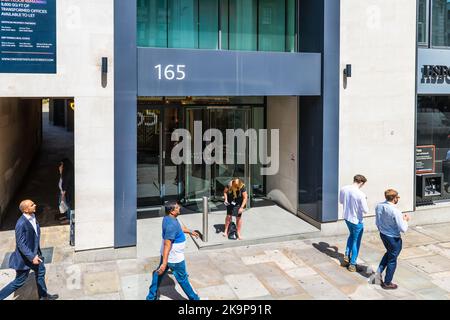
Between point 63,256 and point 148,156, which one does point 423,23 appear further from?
point 63,256

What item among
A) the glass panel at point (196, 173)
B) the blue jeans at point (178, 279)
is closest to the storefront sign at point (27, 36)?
the blue jeans at point (178, 279)

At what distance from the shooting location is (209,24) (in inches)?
424

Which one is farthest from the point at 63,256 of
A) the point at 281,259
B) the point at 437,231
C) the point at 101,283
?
the point at 437,231

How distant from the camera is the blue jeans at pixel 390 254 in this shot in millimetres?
7836

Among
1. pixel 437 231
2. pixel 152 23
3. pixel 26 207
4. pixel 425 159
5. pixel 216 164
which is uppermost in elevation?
pixel 152 23

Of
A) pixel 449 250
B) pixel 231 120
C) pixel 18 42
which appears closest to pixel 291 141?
pixel 231 120

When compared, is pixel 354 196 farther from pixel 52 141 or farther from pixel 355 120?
pixel 52 141

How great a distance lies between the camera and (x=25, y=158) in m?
17.2

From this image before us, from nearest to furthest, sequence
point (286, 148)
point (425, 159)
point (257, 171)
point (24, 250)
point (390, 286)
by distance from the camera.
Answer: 1. point (24, 250)
2. point (390, 286)
3. point (425, 159)
4. point (286, 148)
5. point (257, 171)

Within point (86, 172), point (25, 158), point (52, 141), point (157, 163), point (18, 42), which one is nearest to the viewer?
point (18, 42)

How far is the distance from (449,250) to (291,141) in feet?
15.1

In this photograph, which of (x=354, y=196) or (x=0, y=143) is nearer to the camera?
(x=354, y=196)

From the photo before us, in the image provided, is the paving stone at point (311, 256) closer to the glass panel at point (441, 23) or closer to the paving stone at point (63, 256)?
the paving stone at point (63, 256)

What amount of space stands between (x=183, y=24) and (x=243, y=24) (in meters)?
1.53
